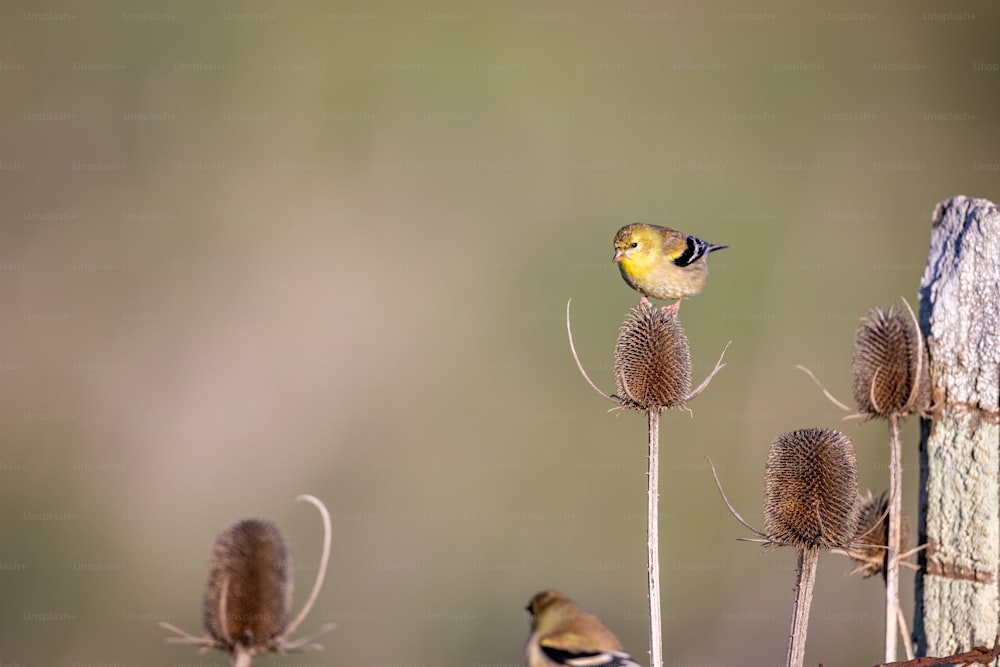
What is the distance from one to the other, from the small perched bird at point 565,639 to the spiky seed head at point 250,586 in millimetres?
766

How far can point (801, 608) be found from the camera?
3238mm

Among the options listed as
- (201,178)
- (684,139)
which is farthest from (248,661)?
(684,139)

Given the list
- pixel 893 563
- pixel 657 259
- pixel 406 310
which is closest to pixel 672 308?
pixel 657 259

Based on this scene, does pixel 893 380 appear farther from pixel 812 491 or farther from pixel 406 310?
pixel 406 310

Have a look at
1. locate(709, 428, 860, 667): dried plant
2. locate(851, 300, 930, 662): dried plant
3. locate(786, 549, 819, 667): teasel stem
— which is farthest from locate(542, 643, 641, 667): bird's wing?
locate(851, 300, 930, 662): dried plant

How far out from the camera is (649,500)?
3.34 meters

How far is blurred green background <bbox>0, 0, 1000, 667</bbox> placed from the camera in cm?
1217

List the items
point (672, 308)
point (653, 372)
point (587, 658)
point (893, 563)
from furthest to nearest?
point (672, 308)
point (653, 372)
point (893, 563)
point (587, 658)

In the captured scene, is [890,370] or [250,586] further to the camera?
[890,370]

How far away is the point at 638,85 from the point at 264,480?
37.1 feet

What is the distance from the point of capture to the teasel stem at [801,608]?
312 cm

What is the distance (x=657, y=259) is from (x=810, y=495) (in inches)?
128

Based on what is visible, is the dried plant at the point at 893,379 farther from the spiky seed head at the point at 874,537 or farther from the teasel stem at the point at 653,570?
the teasel stem at the point at 653,570

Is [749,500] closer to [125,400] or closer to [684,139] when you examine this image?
[684,139]
